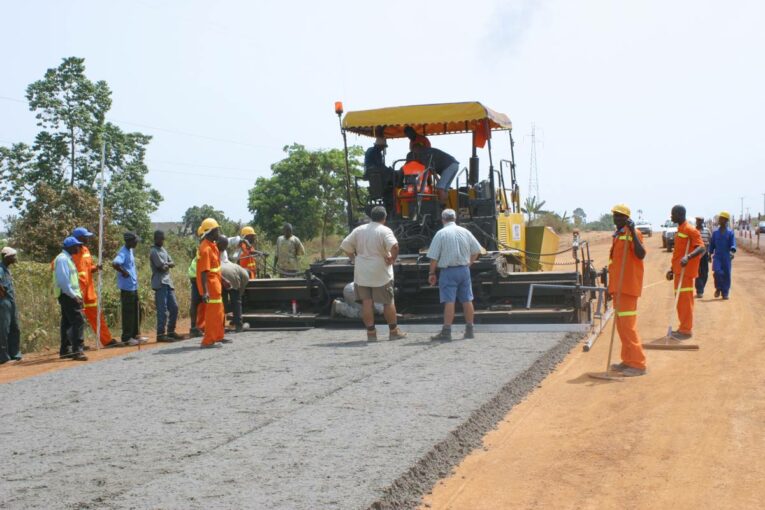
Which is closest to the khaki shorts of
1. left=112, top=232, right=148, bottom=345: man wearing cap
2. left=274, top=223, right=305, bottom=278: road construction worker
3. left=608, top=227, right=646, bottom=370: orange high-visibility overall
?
left=608, top=227, right=646, bottom=370: orange high-visibility overall

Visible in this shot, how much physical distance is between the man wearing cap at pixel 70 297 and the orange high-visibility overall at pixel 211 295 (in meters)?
1.60

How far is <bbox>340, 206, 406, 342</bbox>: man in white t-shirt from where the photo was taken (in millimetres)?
10328

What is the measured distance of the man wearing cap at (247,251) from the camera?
13.5 meters

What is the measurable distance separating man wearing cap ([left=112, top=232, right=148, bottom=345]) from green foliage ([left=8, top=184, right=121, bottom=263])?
1409 cm

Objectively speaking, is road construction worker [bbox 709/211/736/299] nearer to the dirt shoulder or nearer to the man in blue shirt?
the dirt shoulder

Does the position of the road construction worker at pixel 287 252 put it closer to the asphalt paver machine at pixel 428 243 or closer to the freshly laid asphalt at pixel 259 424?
the asphalt paver machine at pixel 428 243

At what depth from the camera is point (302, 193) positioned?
3403 centimetres

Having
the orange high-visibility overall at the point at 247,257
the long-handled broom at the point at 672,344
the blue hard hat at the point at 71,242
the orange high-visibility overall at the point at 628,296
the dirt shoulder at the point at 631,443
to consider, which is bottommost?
the dirt shoulder at the point at 631,443

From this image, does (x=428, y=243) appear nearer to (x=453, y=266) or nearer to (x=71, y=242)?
(x=453, y=266)

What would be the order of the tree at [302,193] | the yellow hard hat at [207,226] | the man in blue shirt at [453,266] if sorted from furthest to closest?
the tree at [302,193]
the yellow hard hat at [207,226]
the man in blue shirt at [453,266]

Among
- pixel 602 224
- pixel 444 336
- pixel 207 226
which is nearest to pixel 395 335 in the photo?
pixel 444 336

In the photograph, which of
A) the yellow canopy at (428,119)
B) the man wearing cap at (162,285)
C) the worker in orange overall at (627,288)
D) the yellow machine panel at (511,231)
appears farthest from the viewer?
the yellow machine panel at (511,231)

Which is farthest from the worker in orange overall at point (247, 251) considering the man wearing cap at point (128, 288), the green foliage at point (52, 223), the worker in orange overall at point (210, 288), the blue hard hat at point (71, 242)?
the green foliage at point (52, 223)

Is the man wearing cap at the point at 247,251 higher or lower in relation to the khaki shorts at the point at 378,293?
higher
